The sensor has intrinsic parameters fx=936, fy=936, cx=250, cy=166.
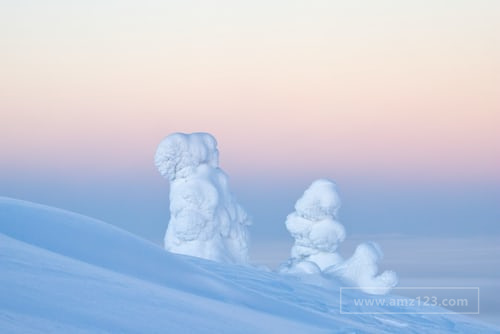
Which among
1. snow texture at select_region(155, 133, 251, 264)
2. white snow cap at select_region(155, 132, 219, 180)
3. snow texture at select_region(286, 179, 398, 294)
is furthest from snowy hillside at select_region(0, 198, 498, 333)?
snow texture at select_region(286, 179, 398, 294)

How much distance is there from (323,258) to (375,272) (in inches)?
58.9

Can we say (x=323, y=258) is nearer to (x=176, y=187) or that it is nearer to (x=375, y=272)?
(x=375, y=272)

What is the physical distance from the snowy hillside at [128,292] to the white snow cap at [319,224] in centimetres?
755

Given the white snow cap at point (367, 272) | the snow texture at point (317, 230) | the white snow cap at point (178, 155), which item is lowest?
the white snow cap at point (367, 272)

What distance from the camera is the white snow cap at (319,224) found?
16391 millimetres

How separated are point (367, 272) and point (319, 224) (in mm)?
A: 1583

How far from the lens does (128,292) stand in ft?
19.0

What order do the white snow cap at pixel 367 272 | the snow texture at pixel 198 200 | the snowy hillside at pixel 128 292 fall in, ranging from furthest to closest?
the snow texture at pixel 198 200 → the white snow cap at pixel 367 272 → the snowy hillside at pixel 128 292

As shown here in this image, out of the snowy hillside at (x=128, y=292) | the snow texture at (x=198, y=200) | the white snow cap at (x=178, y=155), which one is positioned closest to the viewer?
the snowy hillside at (x=128, y=292)

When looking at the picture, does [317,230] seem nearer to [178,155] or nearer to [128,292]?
[178,155]

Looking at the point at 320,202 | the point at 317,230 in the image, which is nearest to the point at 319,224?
the point at 317,230

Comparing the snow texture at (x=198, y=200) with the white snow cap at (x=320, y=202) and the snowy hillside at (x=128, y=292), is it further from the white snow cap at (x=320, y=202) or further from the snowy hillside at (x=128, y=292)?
the snowy hillside at (x=128, y=292)

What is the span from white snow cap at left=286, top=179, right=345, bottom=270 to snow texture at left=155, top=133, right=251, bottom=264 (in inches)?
48.4

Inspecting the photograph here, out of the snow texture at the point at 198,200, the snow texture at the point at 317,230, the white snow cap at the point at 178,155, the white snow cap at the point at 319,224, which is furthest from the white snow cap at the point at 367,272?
the white snow cap at the point at 178,155
